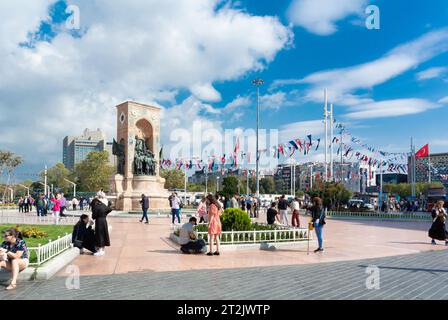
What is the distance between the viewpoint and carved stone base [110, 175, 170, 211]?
32062mm

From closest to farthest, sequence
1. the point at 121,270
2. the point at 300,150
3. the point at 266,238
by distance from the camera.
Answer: the point at 121,270
the point at 266,238
the point at 300,150

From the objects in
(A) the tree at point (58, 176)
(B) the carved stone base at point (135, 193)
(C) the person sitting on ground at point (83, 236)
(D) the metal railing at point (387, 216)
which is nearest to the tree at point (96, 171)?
(A) the tree at point (58, 176)

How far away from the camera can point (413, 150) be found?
4350 cm

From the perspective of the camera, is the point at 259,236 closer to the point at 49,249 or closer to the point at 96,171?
the point at 49,249

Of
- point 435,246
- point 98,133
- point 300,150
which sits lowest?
point 435,246

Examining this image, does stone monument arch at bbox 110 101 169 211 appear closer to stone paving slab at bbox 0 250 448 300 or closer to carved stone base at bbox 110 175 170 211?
carved stone base at bbox 110 175 170 211

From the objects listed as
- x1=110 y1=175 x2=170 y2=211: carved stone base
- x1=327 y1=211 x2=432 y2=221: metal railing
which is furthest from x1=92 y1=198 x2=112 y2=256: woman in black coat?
x1=327 y1=211 x2=432 y2=221: metal railing

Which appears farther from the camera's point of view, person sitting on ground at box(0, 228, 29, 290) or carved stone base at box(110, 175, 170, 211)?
carved stone base at box(110, 175, 170, 211)

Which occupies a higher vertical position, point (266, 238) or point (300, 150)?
point (300, 150)

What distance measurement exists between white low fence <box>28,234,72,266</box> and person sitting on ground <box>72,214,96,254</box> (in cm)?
22

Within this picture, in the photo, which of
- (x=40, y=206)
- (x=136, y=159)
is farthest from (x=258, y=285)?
(x=136, y=159)
